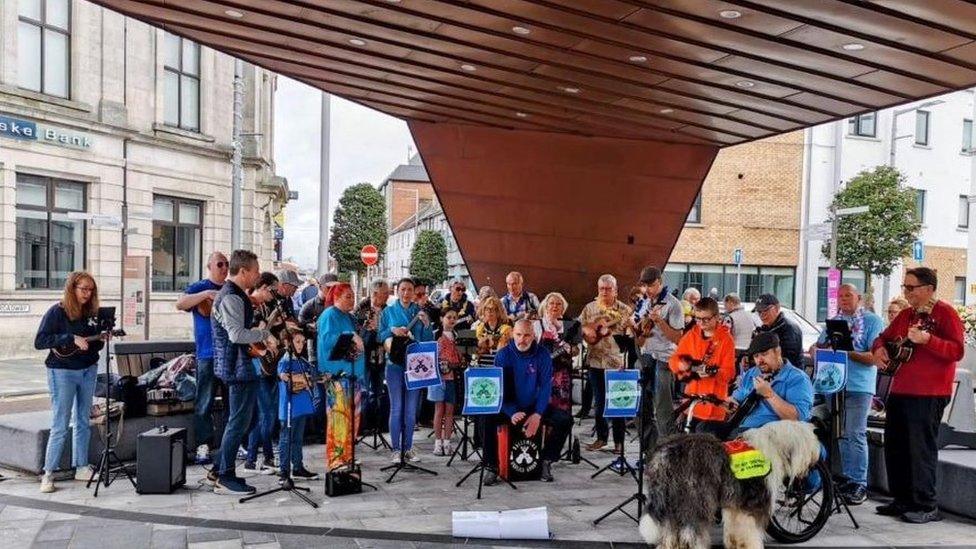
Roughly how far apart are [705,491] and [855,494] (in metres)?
2.79

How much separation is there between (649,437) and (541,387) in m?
1.66

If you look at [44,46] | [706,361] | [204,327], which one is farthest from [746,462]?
[44,46]

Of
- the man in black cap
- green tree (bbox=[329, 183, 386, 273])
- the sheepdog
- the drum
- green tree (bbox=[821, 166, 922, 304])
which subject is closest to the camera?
the sheepdog

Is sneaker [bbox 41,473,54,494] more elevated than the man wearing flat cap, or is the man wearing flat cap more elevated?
the man wearing flat cap

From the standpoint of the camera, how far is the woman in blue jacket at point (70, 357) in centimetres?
642

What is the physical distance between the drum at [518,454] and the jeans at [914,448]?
2929 mm

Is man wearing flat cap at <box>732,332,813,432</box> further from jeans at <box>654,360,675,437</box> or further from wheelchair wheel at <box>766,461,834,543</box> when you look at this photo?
jeans at <box>654,360,675,437</box>

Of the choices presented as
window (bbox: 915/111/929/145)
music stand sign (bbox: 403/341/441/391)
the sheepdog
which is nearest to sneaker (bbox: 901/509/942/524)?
the sheepdog

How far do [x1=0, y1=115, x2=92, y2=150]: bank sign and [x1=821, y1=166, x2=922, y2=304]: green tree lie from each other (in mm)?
22541

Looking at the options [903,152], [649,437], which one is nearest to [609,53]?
[649,437]

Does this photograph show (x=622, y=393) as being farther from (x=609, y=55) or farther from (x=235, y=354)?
(x=609, y=55)

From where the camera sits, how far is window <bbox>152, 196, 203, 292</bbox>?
22.9 metres

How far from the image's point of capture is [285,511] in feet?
20.1

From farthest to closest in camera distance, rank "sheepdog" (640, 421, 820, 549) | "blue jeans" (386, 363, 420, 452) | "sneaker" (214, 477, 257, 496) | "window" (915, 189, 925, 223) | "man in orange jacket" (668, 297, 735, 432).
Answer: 1. "window" (915, 189, 925, 223)
2. "blue jeans" (386, 363, 420, 452)
3. "sneaker" (214, 477, 257, 496)
4. "man in orange jacket" (668, 297, 735, 432)
5. "sheepdog" (640, 421, 820, 549)
